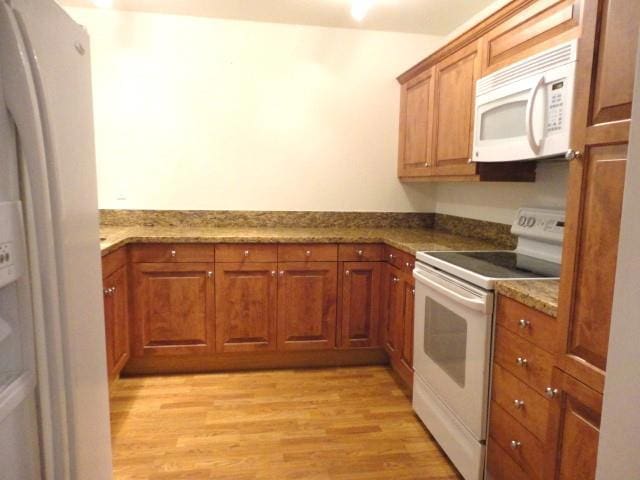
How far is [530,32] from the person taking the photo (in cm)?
184

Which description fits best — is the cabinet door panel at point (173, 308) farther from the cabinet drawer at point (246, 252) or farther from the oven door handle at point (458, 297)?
the oven door handle at point (458, 297)

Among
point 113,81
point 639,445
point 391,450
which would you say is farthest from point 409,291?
point 113,81

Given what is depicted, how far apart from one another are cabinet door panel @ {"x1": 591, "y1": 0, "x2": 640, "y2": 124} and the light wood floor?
1.58 m

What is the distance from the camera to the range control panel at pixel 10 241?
2.31 ft

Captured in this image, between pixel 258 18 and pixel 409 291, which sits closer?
pixel 409 291

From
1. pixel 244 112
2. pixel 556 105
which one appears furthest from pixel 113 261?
pixel 556 105

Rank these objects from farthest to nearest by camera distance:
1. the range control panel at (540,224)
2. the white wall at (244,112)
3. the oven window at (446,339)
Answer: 1. the white wall at (244,112)
2. the range control panel at (540,224)
3. the oven window at (446,339)

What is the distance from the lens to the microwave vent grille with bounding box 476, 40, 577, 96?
1.59m

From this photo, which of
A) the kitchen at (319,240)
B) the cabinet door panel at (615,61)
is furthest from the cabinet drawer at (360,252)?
the cabinet door panel at (615,61)

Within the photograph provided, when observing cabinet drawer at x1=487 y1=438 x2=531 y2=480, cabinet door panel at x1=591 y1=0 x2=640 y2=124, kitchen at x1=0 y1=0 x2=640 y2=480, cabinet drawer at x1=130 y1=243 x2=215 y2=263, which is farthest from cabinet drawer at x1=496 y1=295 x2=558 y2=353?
cabinet drawer at x1=130 y1=243 x2=215 y2=263

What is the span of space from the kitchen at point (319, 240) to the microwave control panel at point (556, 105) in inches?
0.4

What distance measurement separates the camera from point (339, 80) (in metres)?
3.20

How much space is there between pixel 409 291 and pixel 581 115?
149 centimetres

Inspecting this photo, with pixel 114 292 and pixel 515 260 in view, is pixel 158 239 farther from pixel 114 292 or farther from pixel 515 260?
pixel 515 260
